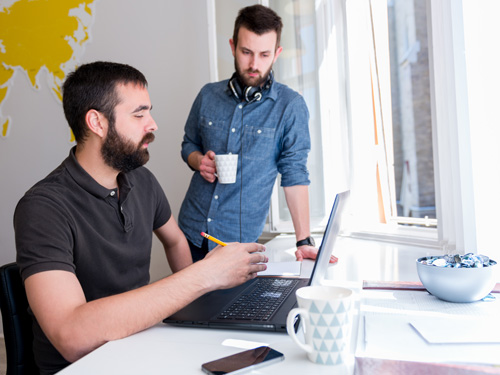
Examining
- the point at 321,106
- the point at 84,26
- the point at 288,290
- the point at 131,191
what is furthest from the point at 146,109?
the point at 84,26

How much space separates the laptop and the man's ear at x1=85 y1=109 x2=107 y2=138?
0.56 meters

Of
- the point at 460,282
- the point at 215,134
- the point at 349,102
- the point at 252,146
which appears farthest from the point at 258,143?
the point at 460,282

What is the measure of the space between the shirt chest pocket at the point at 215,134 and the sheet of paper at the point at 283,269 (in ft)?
2.04

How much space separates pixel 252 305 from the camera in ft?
3.18

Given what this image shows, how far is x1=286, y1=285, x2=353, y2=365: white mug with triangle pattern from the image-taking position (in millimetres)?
674

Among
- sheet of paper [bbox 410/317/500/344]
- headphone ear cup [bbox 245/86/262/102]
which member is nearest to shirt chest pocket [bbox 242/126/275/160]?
headphone ear cup [bbox 245/86/262/102]

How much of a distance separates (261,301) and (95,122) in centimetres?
69

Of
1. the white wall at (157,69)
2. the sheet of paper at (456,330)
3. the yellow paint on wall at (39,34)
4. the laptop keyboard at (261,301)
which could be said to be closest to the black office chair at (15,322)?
the laptop keyboard at (261,301)

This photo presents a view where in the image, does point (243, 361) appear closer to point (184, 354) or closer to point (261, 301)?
point (184, 354)

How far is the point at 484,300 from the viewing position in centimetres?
97

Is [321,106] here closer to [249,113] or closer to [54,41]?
[249,113]

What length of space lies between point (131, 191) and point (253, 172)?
0.59 m

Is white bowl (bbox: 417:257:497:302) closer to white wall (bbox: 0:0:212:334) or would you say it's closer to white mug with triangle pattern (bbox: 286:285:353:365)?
white mug with triangle pattern (bbox: 286:285:353:365)

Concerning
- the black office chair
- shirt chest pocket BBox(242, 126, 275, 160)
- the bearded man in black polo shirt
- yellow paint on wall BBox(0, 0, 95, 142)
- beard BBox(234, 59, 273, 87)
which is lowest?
the black office chair
